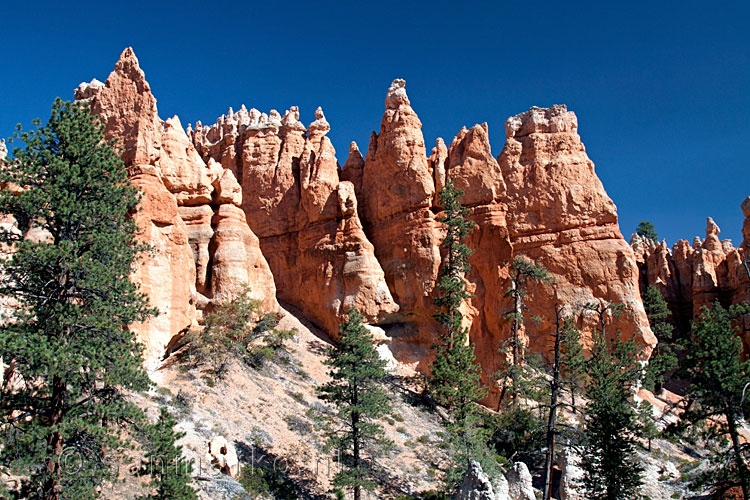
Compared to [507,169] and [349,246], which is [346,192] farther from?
[507,169]

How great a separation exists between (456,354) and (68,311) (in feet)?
71.6

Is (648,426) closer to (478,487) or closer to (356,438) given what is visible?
(478,487)

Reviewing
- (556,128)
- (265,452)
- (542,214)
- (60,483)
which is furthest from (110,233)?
(556,128)

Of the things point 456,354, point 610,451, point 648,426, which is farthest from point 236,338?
point 648,426

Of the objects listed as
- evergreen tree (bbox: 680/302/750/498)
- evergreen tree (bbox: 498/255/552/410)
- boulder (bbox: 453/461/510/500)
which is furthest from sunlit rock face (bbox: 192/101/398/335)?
evergreen tree (bbox: 680/302/750/498)

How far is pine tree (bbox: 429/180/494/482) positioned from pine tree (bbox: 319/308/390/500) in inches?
166

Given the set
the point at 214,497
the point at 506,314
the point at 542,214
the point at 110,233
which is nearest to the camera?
the point at 110,233

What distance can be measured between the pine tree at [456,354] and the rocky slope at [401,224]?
5.82 ft

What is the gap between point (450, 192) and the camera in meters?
36.7

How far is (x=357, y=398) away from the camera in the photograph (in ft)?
79.4

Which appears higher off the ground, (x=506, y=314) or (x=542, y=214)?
(x=542, y=214)

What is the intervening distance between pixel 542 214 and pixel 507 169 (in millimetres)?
4105

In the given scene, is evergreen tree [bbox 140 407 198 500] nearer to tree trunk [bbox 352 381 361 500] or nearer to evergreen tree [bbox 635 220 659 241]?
tree trunk [bbox 352 381 361 500]

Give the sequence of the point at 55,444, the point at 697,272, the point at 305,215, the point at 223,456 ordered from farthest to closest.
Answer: the point at 697,272
the point at 305,215
the point at 223,456
the point at 55,444
